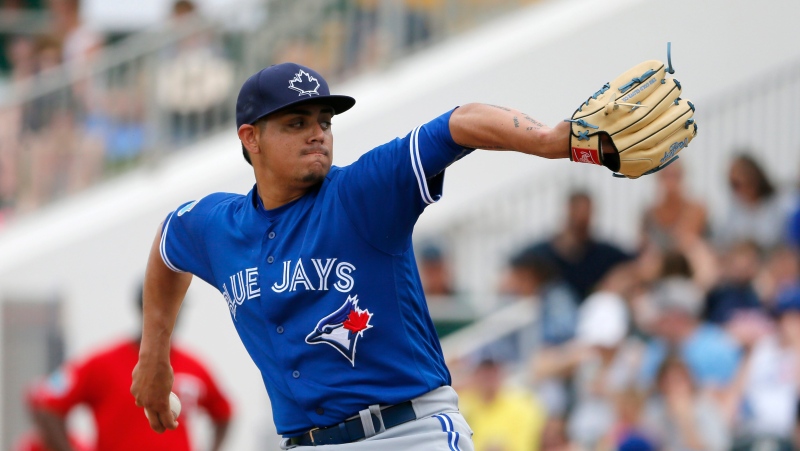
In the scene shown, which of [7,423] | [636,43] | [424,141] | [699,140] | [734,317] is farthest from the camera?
[636,43]

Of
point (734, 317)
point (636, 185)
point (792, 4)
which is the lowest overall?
point (734, 317)

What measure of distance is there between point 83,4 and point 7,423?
25.5 ft

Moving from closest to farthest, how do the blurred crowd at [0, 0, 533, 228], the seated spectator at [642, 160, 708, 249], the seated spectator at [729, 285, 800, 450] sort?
1. the seated spectator at [729, 285, 800, 450]
2. the seated spectator at [642, 160, 708, 249]
3. the blurred crowd at [0, 0, 533, 228]

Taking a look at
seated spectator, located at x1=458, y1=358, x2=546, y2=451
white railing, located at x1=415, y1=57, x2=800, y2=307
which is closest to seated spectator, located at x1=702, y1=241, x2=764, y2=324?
seated spectator, located at x1=458, y1=358, x2=546, y2=451

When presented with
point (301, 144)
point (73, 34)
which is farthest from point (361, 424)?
point (73, 34)

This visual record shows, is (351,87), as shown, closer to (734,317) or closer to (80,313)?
(80,313)

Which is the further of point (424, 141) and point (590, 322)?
point (590, 322)

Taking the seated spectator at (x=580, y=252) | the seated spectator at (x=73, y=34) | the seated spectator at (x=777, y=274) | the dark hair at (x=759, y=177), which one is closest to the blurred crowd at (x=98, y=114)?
the seated spectator at (x=73, y=34)

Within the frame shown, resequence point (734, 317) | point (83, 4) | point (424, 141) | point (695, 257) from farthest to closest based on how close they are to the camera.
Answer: point (83, 4) < point (695, 257) < point (734, 317) < point (424, 141)

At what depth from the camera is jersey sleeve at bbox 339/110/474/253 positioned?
4727 millimetres

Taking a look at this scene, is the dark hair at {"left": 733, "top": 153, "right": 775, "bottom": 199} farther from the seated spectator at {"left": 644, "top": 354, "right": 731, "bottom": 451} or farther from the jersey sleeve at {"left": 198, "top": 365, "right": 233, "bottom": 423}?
the jersey sleeve at {"left": 198, "top": 365, "right": 233, "bottom": 423}

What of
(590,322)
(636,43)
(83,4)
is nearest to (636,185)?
(636,43)

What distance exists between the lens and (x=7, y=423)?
11.7 metres

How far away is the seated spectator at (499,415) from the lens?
10.1 meters
